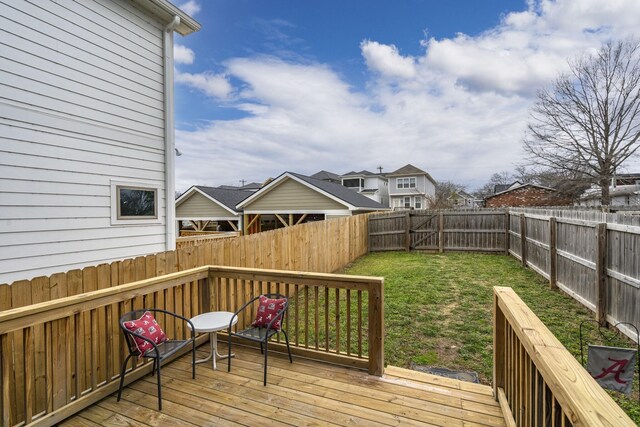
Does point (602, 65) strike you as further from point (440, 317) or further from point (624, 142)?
point (440, 317)

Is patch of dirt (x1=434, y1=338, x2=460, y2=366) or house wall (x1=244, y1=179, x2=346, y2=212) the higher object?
house wall (x1=244, y1=179, x2=346, y2=212)

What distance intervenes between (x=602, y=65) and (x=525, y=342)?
2254 cm

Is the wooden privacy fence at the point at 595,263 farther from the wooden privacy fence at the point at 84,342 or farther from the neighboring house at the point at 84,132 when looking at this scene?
the neighboring house at the point at 84,132

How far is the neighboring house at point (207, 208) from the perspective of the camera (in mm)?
17581

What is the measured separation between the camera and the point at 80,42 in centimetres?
477

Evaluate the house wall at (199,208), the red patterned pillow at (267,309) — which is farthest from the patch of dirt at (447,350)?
the house wall at (199,208)

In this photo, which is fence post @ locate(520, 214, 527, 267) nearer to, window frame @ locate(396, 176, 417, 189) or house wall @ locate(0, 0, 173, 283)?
house wall @ locate(0, 0, 173, 283)

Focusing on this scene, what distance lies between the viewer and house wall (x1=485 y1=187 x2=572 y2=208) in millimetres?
24834

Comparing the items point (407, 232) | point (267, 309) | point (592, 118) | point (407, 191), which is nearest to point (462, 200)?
point (407, 191)

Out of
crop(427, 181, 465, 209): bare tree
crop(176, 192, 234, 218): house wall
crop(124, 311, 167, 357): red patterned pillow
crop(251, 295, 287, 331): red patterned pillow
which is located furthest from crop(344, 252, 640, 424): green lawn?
crop(427, 181, 465, 209): bare tree

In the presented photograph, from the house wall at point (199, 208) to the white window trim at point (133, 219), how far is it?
11851 mm

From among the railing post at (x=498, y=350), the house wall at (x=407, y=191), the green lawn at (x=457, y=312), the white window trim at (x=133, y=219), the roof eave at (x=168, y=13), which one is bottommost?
the green lawn at (x=457, y=312)

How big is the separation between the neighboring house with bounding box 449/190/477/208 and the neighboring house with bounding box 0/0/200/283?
35.7 m

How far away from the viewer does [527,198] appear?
87.9 feet
